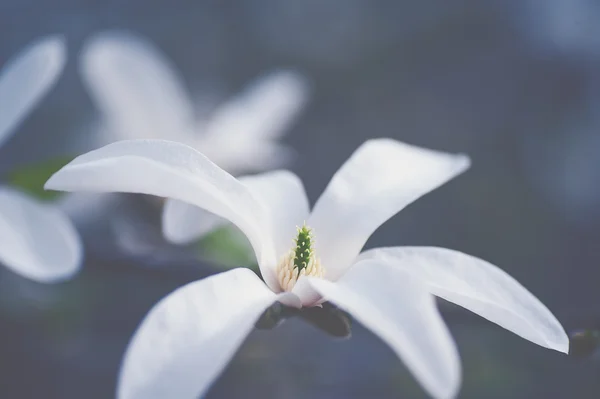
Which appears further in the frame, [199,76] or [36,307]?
[199,76]

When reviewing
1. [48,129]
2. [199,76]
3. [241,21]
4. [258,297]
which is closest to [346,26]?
[241,21]

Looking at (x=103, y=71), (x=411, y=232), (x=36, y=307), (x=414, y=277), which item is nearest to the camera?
(x=414, y=277)

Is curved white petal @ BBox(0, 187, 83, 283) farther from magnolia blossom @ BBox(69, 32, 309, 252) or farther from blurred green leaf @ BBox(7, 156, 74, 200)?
magnolia blossom @ BBox(69, 32, 309, 252)

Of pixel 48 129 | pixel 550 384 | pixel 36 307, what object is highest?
pixel 48 129

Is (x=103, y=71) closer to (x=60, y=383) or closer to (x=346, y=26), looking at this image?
(x=60, y=383)

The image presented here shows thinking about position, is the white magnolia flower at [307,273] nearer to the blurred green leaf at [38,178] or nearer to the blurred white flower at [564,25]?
the blurred green leaf at [38,178]

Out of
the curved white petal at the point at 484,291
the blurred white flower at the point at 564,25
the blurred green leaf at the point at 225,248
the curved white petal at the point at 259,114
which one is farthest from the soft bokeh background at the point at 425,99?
the curved white petal at the point at 484,291
